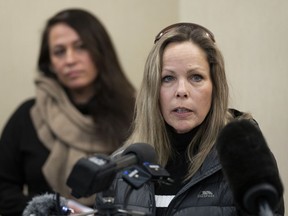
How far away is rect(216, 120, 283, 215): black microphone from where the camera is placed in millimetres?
1077

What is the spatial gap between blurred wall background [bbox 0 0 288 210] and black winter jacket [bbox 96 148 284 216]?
374 mm

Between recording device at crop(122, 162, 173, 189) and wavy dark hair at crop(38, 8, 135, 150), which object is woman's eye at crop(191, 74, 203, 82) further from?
wavy dark hair at crop(38, 8, 135, 150)

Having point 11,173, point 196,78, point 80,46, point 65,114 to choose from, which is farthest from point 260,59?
point 11,173

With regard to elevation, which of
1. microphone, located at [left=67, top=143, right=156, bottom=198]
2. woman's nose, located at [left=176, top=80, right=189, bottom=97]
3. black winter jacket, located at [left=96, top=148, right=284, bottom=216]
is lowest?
black winter jacket, located at [left=96, top=148, right=284, bottom=216]

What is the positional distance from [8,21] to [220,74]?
1.91m

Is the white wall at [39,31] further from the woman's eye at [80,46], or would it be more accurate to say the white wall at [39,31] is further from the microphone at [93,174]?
the microphone at [93,174]

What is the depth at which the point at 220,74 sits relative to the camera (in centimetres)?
179

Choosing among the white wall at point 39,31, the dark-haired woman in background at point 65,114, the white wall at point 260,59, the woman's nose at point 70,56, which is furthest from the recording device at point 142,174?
the white wall at point 39,31

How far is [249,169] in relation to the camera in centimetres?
110

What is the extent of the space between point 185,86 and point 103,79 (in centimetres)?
111

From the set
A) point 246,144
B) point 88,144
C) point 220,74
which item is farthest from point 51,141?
point 246,144

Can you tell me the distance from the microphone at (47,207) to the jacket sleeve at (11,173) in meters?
1.28

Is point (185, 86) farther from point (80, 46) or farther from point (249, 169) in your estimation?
point (80, 46)

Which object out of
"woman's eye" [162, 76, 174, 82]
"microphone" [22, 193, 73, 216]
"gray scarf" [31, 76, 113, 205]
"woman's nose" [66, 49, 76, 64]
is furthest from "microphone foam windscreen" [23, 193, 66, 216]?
"woman's nose" [66, 49, 76, 64]
